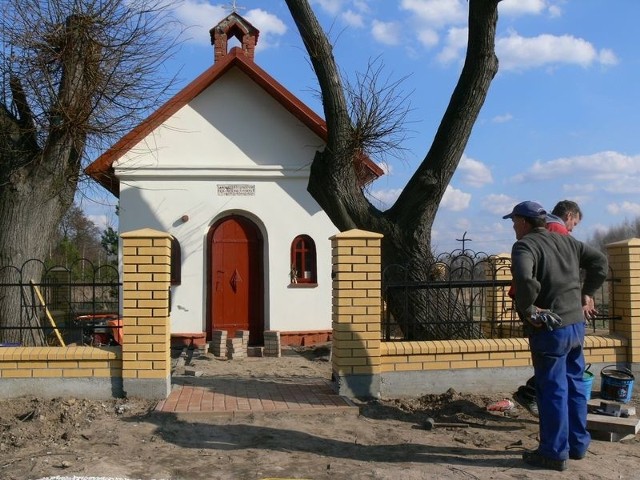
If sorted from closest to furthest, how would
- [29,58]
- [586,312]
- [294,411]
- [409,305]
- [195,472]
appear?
[195,472] → [586,312] → [294,411] → [409,305] → [29,58]

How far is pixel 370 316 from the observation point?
6598 mm

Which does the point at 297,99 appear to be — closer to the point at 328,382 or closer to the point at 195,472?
the point at 328,382

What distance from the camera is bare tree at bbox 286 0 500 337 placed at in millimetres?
7605

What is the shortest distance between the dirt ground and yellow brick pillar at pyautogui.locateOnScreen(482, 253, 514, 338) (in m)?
1.52

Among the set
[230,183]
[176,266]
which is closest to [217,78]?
[230,183]

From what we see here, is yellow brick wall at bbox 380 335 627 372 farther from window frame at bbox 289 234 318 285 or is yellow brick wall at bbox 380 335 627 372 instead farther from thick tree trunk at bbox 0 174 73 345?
window frame at bbox 289 234 318 285

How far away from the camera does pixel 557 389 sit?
4.51 metres

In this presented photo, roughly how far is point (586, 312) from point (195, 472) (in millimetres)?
3466

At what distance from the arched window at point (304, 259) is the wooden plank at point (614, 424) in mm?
7120

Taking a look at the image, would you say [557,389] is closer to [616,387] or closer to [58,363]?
[616,387]

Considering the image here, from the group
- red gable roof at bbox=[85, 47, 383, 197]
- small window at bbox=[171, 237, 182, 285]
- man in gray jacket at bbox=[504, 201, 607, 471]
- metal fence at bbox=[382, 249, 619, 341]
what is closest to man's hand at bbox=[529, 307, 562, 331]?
man in gray jacket at bbox=[504, 201, 607, 471]

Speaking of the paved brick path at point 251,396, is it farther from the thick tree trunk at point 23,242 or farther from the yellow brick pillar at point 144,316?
the thick tree trunk at point 23,242

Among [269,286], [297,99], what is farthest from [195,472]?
[297,99]

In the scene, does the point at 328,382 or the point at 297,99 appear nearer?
the point at 328,382
